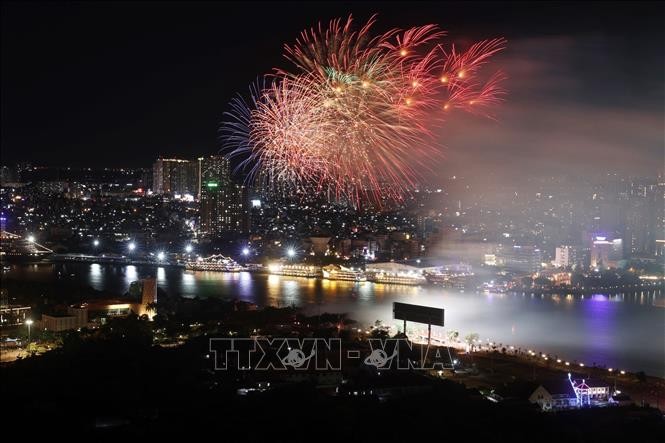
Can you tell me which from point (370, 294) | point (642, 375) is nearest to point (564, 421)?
point (642, 375)

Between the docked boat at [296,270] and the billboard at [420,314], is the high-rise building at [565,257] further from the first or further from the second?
the billboard at [420,314]

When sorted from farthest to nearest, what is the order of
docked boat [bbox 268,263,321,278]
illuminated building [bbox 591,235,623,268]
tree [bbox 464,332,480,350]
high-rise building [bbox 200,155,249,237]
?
high-rise building [bbox 200,155,249,237] < illuminated building [bbox 591,235,623,268] < docked boat [bbox 268,263,321,278] < tree [bbox 464,332,480,350]

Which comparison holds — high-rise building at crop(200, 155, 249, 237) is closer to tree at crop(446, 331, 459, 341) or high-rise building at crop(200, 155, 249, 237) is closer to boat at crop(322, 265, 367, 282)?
boat at crop(322, 265, 367, 282)

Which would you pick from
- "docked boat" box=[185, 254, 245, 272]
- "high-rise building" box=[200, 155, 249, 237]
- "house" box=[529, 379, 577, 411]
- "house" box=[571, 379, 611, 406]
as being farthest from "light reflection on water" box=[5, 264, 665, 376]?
"high-rise building" box=[200, 155, 249, 237]

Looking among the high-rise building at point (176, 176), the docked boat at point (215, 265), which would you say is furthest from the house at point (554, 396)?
the high-rise building at point (176, 176)

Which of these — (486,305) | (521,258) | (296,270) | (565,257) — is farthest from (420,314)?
(565,257)

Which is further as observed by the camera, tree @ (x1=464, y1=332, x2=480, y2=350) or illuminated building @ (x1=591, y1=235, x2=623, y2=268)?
illuminated building @ (x1=591, y1=235, x2=623, y2=268)

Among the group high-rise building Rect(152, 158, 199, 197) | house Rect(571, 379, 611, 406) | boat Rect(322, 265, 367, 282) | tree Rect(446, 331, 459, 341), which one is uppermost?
high-rise building Rect(152, 158, 199, 197)
